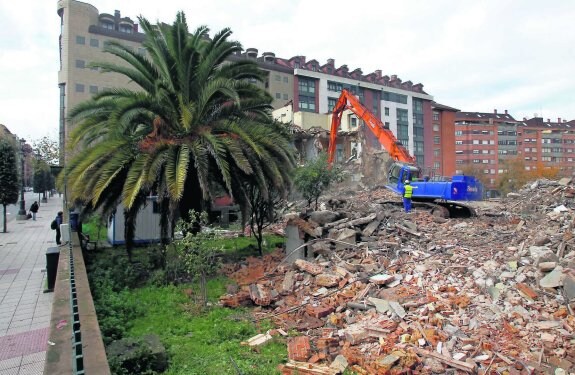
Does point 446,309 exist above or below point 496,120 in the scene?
below

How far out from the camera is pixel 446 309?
26.6 ft

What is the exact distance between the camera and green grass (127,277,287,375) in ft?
20.4

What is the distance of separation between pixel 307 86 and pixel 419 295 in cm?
5662

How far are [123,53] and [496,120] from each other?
314 ft

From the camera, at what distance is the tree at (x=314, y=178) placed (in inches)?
866

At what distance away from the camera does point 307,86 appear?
62.6 m

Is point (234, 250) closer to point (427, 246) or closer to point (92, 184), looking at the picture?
point (92, 184)

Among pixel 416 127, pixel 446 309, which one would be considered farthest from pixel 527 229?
pixel 416 127

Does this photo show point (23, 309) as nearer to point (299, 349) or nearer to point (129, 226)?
point (129, 226)

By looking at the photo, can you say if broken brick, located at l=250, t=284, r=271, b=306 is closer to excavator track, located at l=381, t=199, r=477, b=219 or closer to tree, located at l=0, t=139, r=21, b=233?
excavator track, located at l=381, t=199, r=477, b=219

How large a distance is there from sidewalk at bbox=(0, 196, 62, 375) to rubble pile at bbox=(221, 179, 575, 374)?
11.9 ft

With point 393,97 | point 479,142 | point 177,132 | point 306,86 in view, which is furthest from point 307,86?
A: point 177,132

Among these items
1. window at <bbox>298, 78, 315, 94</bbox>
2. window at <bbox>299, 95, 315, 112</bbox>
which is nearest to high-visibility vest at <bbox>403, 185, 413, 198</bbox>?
window at <bbox>299, 95, 315, 112</bbox>

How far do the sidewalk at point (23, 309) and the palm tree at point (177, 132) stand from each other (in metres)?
2.63
